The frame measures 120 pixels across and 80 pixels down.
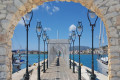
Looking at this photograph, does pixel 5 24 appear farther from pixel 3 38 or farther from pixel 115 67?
pixel 115 67

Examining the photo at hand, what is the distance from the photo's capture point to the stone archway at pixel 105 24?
470 cm

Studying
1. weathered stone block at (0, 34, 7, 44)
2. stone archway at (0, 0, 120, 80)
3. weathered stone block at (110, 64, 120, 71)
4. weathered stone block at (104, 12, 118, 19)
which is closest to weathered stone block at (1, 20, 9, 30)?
stone archway at (0, 0, 120, 80)

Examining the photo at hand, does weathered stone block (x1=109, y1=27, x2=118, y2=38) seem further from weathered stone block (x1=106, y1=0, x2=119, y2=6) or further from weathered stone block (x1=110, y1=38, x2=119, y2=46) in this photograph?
weathered stone block (x1=106, y1=0, x2=119, y2=6)

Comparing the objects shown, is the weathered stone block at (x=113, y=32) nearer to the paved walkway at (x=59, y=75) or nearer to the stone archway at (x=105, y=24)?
the stone archway at (x=105, y=24)

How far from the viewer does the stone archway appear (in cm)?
470

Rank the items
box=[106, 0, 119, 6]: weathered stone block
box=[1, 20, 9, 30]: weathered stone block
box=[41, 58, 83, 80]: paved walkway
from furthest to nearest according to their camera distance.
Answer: box=[41, 58, 83, 80]: paved walkway, box=[1, 20, 9, 30]: weathered stone block, box=[106, 0, 119, 6]: weathered stone block

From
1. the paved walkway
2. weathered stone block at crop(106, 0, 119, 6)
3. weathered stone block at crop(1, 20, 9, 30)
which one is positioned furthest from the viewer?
the paved walkway

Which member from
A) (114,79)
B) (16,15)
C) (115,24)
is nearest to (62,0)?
(16,15)

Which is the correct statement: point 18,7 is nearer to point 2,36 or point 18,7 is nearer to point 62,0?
point 2,36

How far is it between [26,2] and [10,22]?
90 cm

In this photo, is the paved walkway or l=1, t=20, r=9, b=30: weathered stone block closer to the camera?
l=1, t=20, r=9, b=30: weathered stone block

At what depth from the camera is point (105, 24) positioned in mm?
4941

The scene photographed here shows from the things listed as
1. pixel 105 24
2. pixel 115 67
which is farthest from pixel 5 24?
pixel 115 67

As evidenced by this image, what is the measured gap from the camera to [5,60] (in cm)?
487
